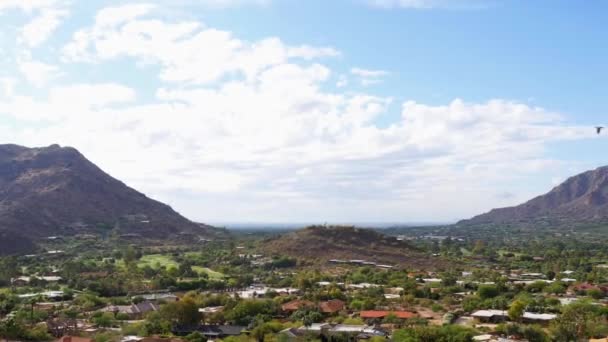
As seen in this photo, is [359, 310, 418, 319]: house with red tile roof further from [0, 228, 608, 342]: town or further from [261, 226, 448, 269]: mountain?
[261, 226, 448, 269]: mountain

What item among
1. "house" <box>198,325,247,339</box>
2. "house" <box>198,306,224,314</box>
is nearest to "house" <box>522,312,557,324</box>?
"house" <box>198,325,247,339</box>

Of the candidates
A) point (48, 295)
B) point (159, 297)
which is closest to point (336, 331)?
point (159, 297)

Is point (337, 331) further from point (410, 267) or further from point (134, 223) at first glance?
point (134, 223)

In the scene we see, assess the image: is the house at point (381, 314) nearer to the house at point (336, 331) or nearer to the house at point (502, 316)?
the house at point (336, 331)

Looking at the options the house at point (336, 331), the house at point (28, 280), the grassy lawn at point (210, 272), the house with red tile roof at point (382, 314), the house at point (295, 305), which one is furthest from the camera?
the grassy lawn at point (210, 272)

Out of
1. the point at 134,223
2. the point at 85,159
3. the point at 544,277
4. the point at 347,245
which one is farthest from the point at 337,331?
the point at 85,159

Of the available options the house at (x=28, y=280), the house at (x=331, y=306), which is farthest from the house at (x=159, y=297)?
the house at (x=28, y=280)
